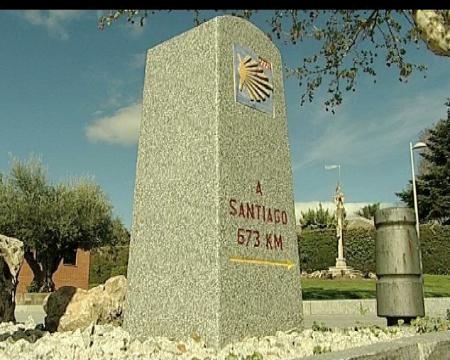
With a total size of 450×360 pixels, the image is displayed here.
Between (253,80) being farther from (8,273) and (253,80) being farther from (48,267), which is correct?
(48,267)

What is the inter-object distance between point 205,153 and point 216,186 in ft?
1.07

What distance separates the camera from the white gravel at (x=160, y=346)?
3957 mm

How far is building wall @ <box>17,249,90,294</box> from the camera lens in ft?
109

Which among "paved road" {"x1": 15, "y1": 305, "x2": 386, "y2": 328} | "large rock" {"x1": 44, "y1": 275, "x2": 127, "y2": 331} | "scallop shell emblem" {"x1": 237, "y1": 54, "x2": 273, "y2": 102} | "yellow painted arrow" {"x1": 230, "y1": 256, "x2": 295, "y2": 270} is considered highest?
"scallop shell emblem" {"x1": 237, "y1": 54, "x2": 273, "y2": 102}

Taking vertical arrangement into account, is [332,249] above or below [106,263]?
above

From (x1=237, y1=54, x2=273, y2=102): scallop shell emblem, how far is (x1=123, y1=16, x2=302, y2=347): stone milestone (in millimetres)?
11

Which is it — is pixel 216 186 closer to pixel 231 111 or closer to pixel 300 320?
pixel 231 111

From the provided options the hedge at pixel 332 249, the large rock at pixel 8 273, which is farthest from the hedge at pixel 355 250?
the large rock at pixel 8 273

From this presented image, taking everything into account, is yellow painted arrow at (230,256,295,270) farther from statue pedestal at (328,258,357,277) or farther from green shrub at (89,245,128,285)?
green shrub at (89,245,128,285)

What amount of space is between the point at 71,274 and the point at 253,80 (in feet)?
101

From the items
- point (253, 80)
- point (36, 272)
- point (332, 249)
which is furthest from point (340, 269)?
point (253, 80)

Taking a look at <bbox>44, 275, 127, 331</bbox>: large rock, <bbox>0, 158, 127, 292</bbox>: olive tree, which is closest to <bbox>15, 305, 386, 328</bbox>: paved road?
<bbox>44, 275, 127, 331</bbox>: large rock

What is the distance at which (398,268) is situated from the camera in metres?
6.36

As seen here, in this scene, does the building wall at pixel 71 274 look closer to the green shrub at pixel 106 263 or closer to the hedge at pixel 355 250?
the green shrub at pixel 106 263
